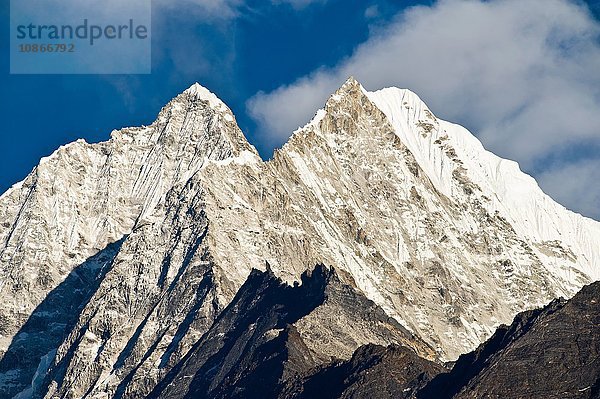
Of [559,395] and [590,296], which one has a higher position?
[590,296]

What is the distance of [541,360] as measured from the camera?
186 meters

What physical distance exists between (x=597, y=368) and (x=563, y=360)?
155 inches

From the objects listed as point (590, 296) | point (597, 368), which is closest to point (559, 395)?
point (597, 368)

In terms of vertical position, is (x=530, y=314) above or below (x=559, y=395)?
above

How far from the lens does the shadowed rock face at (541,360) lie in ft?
600

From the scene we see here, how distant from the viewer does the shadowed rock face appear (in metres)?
183

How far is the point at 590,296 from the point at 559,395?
17648 millimetres

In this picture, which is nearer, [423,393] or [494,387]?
[494,387]

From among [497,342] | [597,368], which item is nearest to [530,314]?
[497,342]

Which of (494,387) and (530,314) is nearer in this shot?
(494,387)

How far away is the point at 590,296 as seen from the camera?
195 metres

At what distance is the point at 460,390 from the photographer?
188 metres

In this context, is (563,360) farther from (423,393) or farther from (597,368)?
(423,393)

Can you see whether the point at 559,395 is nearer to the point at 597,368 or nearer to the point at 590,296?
the point at 597,368
